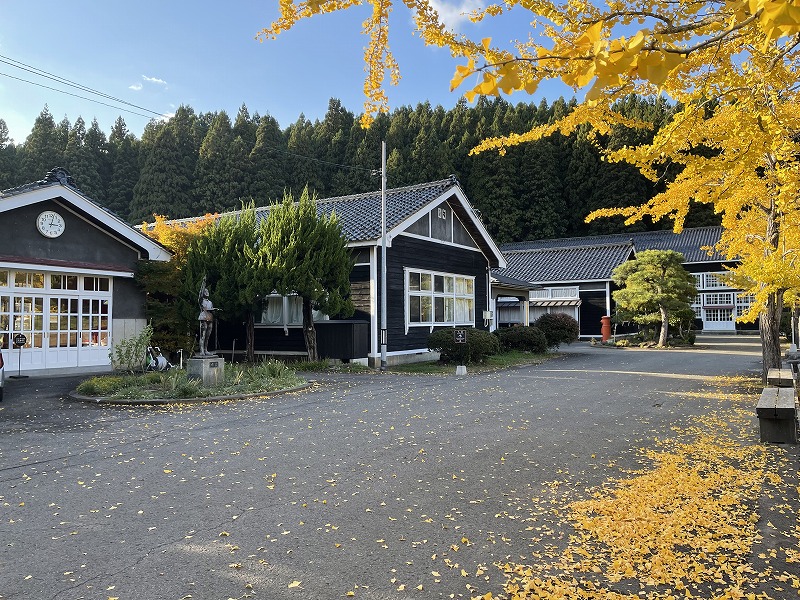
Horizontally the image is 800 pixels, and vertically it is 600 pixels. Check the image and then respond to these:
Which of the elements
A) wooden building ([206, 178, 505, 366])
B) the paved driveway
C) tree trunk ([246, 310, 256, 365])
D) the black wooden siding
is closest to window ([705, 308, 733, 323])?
wooden building ([206, 178, 505, 366])

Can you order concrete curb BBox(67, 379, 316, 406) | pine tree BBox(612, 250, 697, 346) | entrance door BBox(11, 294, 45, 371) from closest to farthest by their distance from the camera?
concrete curb BBox(67, 379, 316, 406) < entrance door BBox(11, 294, 45, 371) < pine tree BBox(612, 250, 697, 346)

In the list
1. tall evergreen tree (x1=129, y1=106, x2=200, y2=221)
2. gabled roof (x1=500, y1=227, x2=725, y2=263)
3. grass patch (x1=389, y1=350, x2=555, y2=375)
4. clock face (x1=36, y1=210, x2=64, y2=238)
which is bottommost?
grass patch (x1=389, y1=350, x2=555, y2=375)

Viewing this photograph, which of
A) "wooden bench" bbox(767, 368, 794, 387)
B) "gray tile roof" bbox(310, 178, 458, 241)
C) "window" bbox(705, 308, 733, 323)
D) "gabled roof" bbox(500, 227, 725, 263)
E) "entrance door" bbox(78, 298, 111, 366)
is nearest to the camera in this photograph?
"wooden bench" bbox(767, 368, 794, 387)

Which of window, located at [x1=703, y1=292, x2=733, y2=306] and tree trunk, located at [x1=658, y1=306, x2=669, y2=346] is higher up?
window, located at [x1=703, y1=292, x2=733, y2=306]

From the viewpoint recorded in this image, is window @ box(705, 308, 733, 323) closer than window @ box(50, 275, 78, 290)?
No

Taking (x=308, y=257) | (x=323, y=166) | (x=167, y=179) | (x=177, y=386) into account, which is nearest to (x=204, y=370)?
(x=177, y=386)

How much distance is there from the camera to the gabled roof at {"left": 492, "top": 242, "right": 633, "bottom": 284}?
35875 mm

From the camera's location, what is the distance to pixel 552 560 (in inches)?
135

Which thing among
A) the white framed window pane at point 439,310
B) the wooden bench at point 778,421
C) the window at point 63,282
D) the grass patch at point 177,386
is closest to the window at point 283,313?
the white framed window pane at point 439,310

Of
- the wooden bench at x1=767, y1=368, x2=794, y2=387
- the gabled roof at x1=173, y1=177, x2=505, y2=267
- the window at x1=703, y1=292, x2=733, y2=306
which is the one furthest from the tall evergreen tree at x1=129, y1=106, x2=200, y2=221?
the wooden bench at x1=767, y1=368, x2=794, y2=387

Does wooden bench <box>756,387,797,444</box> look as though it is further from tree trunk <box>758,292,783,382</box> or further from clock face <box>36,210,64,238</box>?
clock face <box>36,210,64,238</box>

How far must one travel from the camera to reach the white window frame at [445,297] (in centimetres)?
1769

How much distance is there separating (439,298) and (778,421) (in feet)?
43.1

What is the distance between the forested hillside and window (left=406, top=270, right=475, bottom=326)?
2762 centimetres
